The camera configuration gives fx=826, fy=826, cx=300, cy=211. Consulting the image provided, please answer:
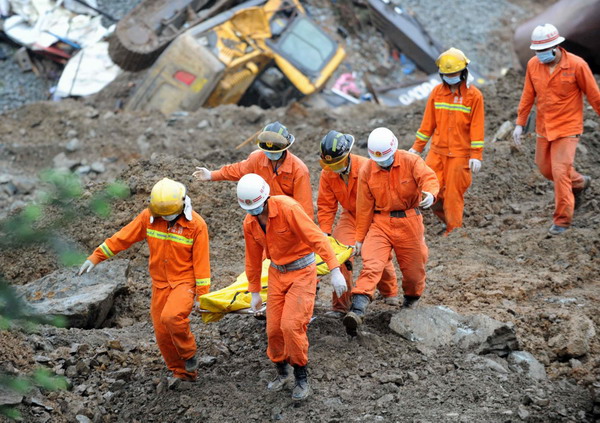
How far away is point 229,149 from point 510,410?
→ 27.6ft

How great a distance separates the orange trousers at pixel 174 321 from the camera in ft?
20.9

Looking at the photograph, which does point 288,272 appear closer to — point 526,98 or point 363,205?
point 363,205

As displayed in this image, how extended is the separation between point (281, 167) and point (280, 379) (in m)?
1.99

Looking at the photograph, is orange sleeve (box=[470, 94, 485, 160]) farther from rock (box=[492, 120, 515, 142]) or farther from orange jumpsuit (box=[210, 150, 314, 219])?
rock (box=[492, 120, 515, 142])

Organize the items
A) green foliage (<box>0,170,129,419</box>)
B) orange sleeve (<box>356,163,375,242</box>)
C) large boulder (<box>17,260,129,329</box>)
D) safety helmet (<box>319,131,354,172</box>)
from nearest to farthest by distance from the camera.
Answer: green foliage (<box>0,170,129,419</box>) → orange sleeve (<box>356,163,375,242</box>) → safety helmet (<box>319,131,354,172</box>) → large boulder (<box>17,260,129,329</box>)

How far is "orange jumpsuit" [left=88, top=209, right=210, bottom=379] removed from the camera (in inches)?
253

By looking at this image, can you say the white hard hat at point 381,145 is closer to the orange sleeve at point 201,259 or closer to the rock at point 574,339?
the orange sleeve at point 201,259

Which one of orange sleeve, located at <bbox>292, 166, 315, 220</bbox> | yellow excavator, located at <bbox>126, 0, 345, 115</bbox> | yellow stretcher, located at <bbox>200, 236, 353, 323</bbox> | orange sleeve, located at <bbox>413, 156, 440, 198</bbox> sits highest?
orange sleeve, located at <bbox>413, 156, 440, 198</bbox>

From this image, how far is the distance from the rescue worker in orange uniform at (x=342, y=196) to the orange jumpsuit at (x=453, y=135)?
5.60ft

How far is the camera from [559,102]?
8.91 meters

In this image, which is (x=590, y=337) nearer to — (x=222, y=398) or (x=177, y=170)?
(x=222, y=398)

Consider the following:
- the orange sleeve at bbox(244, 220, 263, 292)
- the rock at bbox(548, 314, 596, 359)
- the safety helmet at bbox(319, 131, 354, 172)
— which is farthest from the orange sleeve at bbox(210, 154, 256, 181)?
the rock at bbox(548, 314, 596, 359)

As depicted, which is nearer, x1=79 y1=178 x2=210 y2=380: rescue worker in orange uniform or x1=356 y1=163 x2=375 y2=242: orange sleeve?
x1=79 y1=178 x2=210 y2=380: rescue worker in orange uniform

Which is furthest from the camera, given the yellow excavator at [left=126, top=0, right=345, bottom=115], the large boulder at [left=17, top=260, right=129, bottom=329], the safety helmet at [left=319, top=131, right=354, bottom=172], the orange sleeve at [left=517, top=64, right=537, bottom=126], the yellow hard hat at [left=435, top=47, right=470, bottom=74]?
the yellow excavator at [left=126, top=0, right=345, bottom=115]
